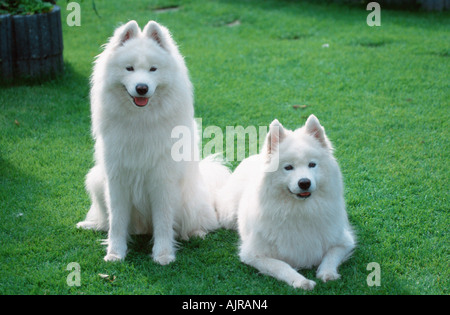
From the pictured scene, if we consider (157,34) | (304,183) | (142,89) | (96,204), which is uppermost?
(157,34)

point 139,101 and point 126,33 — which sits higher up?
point 126,33

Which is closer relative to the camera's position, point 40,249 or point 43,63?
point 40,249

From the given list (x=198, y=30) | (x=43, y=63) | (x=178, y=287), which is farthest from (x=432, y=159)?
(x=198, y=30)

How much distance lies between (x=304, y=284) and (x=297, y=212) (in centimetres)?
49

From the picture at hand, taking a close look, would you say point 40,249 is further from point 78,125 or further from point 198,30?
point 198,30

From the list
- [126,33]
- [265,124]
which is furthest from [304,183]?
[265,124]

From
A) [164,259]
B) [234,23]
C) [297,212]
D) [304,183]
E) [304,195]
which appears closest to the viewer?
[304,183]

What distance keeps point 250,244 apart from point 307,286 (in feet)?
1.88

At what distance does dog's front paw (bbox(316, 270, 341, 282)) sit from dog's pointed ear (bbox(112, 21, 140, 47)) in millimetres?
2087

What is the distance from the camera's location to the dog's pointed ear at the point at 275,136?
362 cm

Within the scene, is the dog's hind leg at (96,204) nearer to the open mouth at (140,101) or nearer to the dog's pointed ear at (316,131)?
the open mouth at (140,101)

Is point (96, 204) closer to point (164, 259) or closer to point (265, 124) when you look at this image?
point (164, 259)

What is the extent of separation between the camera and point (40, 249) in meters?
4.09

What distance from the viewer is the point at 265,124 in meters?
6.51
